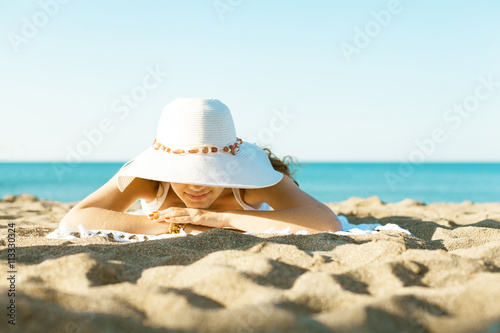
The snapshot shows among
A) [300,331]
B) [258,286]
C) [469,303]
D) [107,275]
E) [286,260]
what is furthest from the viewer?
[286,260]

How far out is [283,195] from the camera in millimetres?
3322

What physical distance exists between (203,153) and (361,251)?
1232 mm

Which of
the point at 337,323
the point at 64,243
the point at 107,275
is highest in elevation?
the point at 337,323

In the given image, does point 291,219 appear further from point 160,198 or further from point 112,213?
point 112,213

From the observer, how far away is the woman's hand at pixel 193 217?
2871 mm

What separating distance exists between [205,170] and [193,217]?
1.16ft

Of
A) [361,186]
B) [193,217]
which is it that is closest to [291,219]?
[193,217]

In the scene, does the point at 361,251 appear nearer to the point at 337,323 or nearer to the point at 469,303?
the point at 469,303

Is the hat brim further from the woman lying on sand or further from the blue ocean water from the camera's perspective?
the blue ocean water

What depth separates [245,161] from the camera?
9.95ft

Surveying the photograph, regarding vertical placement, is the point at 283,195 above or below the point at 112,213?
above

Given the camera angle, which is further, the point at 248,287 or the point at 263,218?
the point at 263,218

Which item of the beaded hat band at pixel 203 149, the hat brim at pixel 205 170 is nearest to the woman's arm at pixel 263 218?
the hat brim at pixel 205 170

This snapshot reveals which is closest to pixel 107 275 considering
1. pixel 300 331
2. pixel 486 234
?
pixel 300 331
